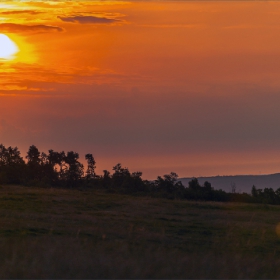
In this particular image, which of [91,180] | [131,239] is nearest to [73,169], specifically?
[91,180]

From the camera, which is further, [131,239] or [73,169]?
[73,169]

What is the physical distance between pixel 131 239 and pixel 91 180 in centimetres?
4244

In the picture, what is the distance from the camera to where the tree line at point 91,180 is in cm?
5066

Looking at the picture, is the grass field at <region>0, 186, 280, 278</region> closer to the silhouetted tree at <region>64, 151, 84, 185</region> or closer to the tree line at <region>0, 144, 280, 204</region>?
the tree line at <region>0, 144, 280, 204</region>

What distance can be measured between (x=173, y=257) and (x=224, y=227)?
1239cm

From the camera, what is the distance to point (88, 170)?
61500 mm

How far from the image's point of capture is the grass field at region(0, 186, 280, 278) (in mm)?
11336

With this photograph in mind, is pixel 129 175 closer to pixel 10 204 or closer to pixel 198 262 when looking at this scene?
pixel 10 204

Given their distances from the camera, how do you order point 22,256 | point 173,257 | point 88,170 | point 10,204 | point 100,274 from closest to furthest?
1. point 100,274
2. point 22,256
3. point 173,257
4. point 10,204
5. point 88,170

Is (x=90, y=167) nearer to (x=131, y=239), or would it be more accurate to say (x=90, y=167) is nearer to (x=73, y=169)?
(x=73, y=169)

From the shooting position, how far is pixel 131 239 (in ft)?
59.1

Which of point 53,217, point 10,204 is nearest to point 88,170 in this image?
point 10,204

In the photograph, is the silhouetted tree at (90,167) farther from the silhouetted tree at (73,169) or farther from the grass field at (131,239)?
the grass field at (131,239)

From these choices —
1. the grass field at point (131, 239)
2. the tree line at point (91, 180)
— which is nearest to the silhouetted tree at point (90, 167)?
the tree line at point (91, 180)
